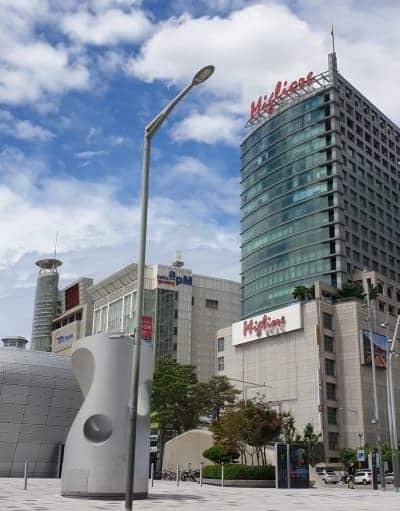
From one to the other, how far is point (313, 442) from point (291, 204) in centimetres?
5017

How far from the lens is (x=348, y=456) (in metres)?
82.9

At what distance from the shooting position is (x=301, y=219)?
11619 centimetres

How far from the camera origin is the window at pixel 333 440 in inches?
3480

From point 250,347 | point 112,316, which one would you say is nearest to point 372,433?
point 250,347

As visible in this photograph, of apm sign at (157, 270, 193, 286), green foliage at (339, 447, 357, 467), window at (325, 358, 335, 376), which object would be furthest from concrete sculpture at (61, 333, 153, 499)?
apm sign at (157, 270, 193, 286)

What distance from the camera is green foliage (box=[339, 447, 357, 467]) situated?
81981 millimetres

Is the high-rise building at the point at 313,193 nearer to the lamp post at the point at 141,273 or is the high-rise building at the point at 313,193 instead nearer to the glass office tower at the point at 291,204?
the glass office tower at the point at 291,204

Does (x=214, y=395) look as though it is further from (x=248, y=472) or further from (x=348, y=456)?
(x=248, y=472)

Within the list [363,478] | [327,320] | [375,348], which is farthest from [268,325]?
[363,478]

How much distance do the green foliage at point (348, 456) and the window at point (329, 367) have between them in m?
11.5

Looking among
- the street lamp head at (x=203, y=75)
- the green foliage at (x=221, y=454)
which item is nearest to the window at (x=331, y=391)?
the green foliage at (x=221, y=454)

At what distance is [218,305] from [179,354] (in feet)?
51.5

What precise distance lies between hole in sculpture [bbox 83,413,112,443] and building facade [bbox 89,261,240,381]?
9175 cm

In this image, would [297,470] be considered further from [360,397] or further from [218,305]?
[218,305]
